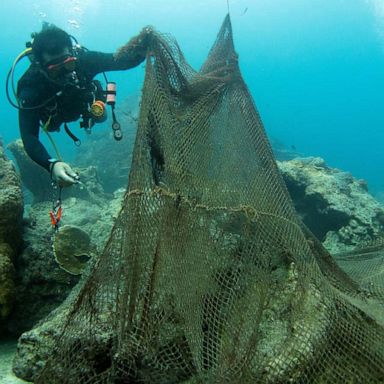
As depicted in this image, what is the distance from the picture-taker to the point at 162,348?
7.43 feet

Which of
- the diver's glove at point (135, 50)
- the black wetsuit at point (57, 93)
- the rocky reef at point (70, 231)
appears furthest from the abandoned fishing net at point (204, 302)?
the black wetsuit at point (57, 93)

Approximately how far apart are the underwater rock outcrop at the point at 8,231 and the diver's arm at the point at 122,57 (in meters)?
1.89

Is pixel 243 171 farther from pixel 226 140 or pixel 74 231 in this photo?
pixel 74 231

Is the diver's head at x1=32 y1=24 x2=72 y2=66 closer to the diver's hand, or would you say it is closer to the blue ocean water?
the diver's hand

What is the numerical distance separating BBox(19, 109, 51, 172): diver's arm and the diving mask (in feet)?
1.91

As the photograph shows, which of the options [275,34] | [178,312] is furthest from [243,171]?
[275,34]

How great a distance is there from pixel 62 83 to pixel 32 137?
1.04 metres

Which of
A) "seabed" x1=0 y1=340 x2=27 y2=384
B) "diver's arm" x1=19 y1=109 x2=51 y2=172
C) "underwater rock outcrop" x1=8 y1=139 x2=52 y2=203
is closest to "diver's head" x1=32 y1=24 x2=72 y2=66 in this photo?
"diver's arm" x1=19 y1=109 x2=51 y2=172

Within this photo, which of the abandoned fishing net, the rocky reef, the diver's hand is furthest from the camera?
the rocky reef

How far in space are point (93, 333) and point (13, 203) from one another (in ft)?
8.83

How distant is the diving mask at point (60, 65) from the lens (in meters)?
4.52

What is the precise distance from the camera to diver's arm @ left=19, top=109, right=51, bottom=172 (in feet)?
12.1

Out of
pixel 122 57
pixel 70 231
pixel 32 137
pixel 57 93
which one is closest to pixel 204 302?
pixel 32 137

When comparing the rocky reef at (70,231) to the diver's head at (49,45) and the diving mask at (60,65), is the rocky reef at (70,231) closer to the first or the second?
the diving mask at (60,65)
